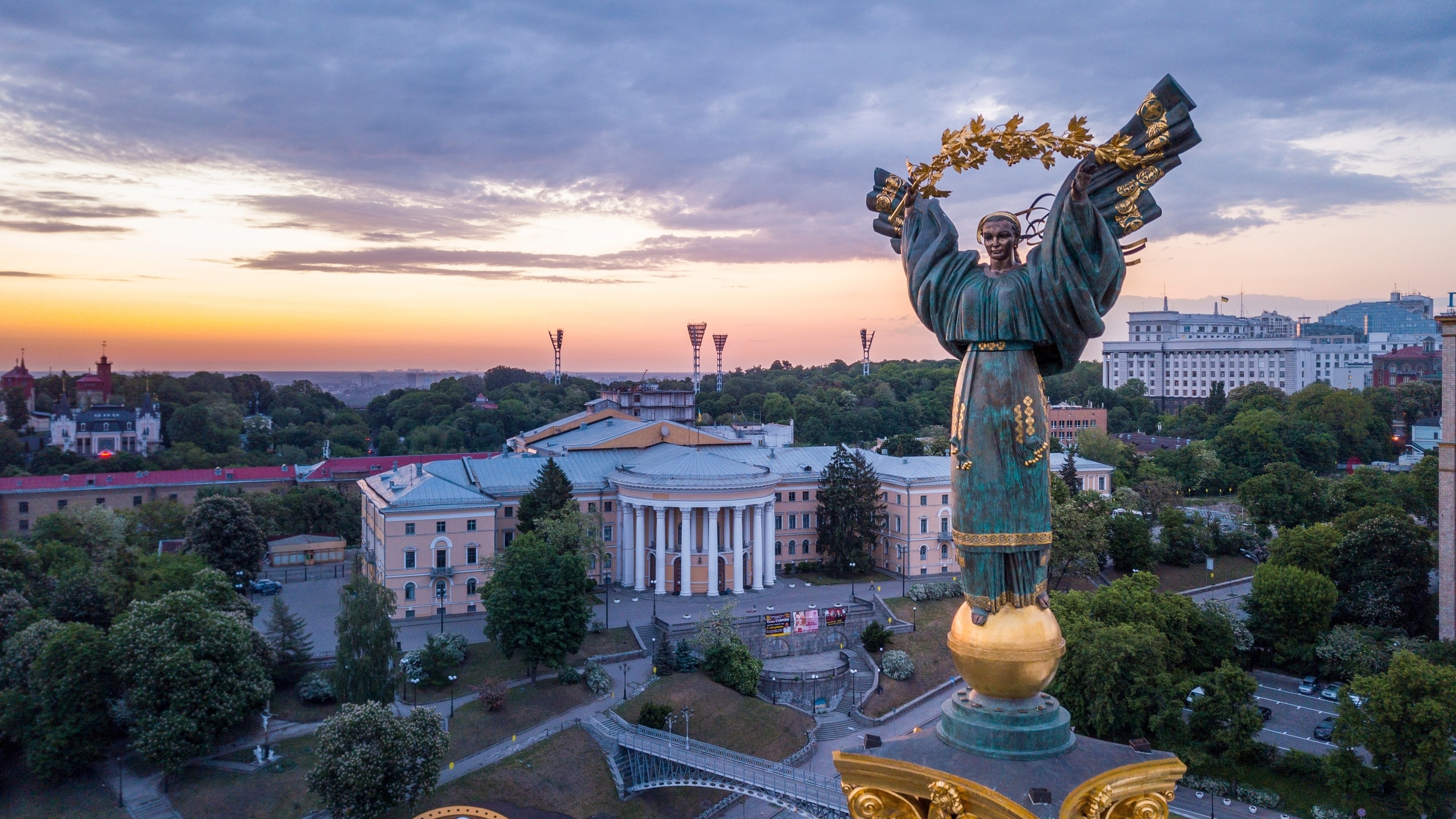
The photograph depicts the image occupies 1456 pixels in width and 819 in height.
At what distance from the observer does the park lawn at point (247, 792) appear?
35.2 metres

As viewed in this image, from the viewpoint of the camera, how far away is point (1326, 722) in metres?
42.5

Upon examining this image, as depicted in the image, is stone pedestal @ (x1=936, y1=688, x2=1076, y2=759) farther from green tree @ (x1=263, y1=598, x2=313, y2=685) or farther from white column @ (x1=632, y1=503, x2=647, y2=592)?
white column @ (x1=632, y1=503, x2=647, y2=592)

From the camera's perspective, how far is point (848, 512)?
205ft

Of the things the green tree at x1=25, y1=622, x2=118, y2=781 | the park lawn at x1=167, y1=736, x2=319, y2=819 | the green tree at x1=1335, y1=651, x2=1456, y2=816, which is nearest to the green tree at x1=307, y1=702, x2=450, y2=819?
the park lawn at x1=167, y1=736, x2=319, y2=819

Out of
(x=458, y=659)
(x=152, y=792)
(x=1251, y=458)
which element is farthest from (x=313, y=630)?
(x=1251, y=458)

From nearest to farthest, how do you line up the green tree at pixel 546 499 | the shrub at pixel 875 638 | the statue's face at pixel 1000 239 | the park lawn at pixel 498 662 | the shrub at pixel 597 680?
1. the statue's face at pixel 1000 239
2. the park lawn at pixel 498 662
3. the shrub at pixel 597 680
4. the shrub at pixel 875 638
5. the green tree at pixel 546 499

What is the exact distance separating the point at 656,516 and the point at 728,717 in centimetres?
1766

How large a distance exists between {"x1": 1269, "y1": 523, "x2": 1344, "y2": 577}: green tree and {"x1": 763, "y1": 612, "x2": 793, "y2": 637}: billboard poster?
26.7 metres

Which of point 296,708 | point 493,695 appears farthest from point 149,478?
point 493,695

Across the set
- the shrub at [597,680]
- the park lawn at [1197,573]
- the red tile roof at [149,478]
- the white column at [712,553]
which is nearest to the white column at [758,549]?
the white column at [712,553]

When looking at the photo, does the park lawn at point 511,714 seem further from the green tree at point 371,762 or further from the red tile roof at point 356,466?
the red tile roof at point 356,466

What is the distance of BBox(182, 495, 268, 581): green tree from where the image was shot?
58.2 m

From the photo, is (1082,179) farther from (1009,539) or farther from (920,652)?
(920,652)

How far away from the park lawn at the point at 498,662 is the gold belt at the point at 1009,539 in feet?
120
